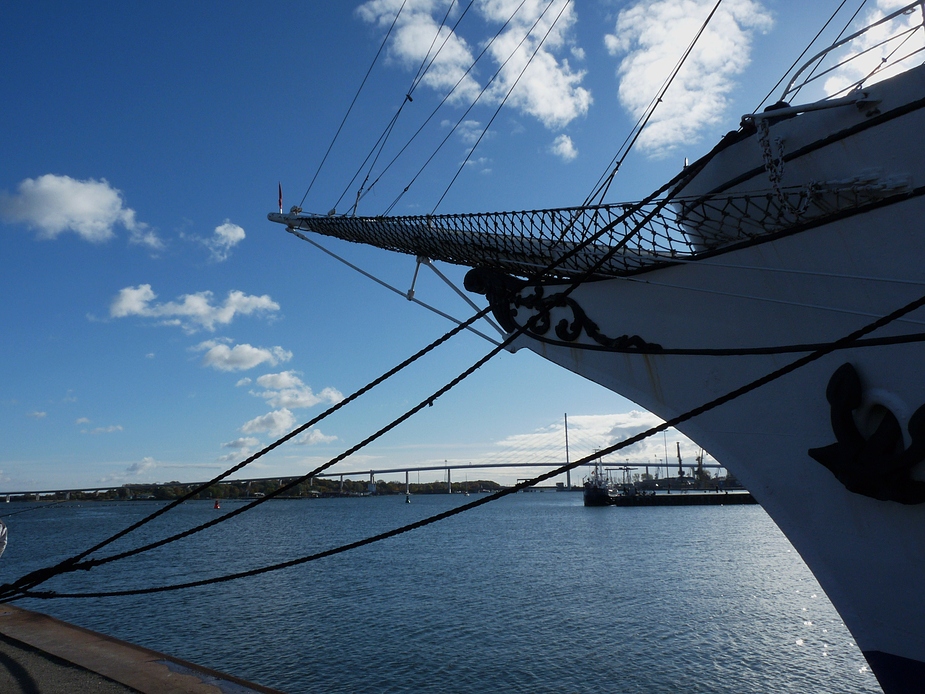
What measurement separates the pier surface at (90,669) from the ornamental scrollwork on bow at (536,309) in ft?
12.2

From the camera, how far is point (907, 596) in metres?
3.29

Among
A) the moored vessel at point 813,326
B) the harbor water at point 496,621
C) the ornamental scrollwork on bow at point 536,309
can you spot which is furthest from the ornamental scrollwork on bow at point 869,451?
the harbor water at point 496,621

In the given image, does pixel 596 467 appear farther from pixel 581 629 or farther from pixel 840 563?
pixel 840 563

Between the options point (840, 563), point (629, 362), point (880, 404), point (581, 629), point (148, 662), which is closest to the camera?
point (880, 404)

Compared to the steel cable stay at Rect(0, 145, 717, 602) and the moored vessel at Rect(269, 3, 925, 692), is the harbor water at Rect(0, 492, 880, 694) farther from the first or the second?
the moored vessel at Rect(269, 3, 925, 692)

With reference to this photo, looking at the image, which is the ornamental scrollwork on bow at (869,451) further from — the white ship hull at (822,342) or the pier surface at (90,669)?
the pier surface at (90,669)

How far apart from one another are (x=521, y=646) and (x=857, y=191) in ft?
31.5

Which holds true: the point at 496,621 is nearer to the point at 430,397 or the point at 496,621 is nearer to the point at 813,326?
the point at 430,397

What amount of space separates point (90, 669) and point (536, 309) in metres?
4.77

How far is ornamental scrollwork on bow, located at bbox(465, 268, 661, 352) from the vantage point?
449 cm

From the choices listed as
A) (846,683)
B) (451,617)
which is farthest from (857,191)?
(451,617)

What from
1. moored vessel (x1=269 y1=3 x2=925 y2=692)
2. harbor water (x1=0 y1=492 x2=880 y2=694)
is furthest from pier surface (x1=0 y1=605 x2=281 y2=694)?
moored vessel (x1=269 y1=3 x2=925 y2=692)

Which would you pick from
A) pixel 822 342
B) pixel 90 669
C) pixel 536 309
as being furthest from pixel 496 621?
pixel 822 342

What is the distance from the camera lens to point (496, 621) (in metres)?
12.8
